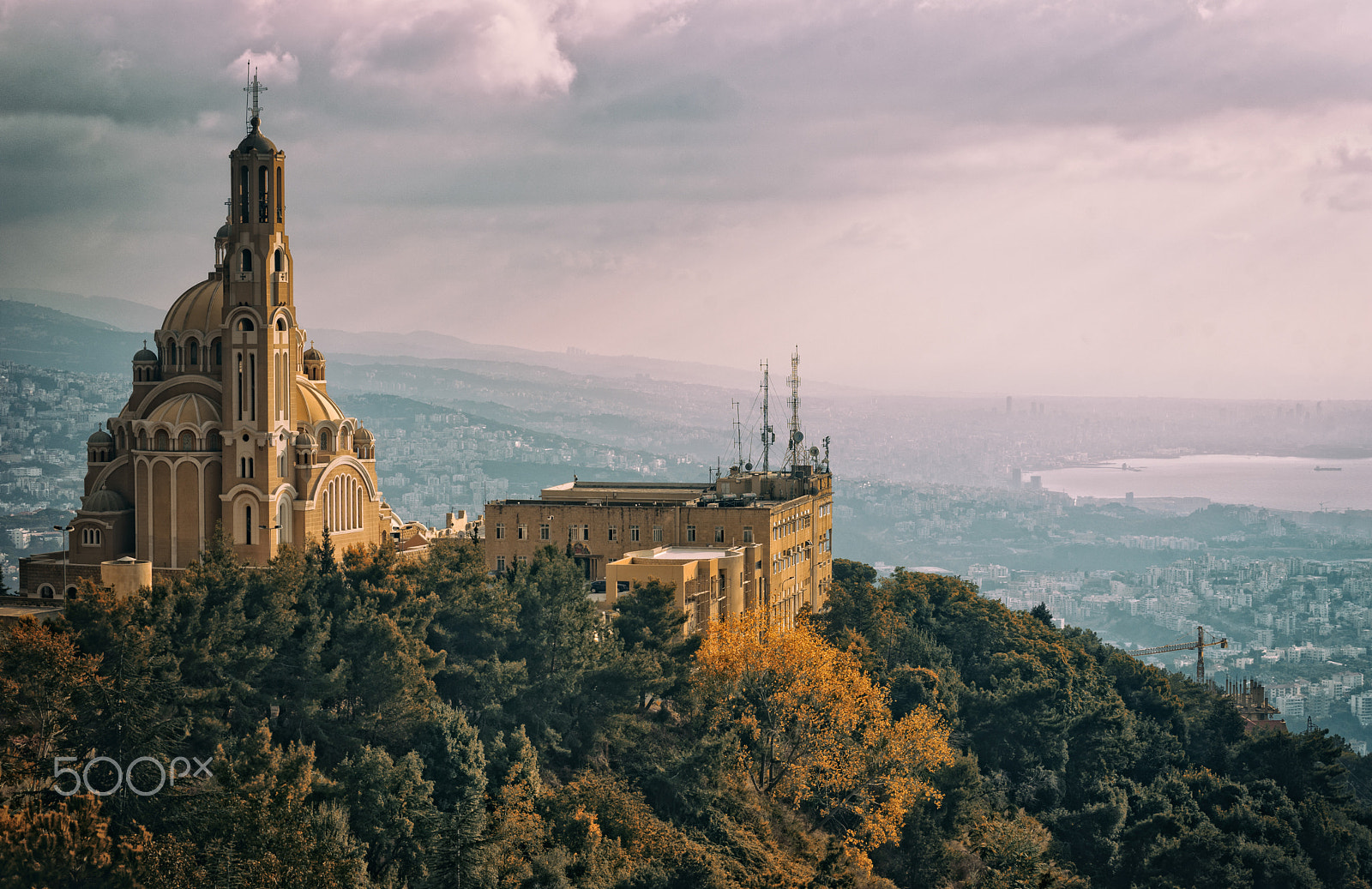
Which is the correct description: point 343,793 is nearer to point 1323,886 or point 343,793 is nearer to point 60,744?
point 60,744

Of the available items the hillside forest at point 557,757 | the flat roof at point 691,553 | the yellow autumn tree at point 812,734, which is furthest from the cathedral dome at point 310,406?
the yellow autumn tree at point 812,734

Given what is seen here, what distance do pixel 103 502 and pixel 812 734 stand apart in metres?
34.4

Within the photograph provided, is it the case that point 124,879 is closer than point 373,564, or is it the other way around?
point 124,879

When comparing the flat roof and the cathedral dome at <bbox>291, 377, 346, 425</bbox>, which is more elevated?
the cathedral dome at <bbox>291, 377, 346, 425</bbox>

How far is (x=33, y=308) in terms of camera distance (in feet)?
501

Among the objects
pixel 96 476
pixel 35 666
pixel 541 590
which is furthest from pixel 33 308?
pixel 35 666

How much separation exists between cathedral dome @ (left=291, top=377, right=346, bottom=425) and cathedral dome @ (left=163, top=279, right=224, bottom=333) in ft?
16.5

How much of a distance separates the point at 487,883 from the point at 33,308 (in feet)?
416
